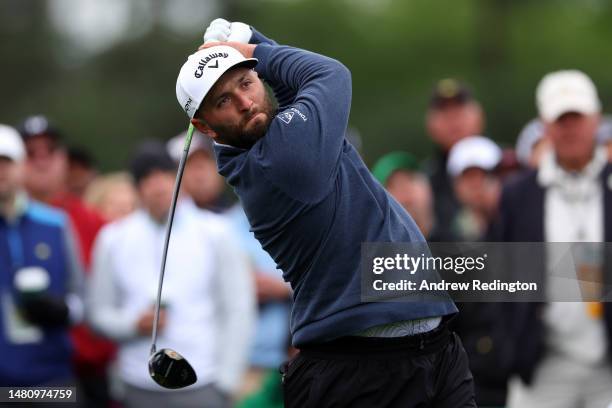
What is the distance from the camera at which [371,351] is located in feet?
17.7

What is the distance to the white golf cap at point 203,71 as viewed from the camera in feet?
17.3

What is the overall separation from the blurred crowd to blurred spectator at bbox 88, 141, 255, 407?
1 centimetres

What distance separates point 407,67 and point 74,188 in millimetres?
22060

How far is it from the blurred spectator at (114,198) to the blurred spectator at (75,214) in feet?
4.08

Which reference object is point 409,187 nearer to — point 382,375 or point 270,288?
point 270,288

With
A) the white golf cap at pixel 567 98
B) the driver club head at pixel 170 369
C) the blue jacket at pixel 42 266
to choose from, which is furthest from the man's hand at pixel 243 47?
the blue jacket at pixel 42 266

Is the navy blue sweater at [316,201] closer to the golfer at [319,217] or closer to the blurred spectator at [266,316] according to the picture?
the golfer at [319,217]

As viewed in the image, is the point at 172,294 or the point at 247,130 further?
the point at 172,294

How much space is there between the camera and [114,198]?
11.7m

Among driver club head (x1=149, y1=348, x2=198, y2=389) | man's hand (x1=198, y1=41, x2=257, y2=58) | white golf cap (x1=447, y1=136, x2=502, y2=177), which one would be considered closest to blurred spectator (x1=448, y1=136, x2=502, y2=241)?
white golf cap (x1=447, y1=136, x2=502, y2=177)

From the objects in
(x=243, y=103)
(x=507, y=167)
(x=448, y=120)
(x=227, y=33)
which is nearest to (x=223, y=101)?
(x=243, y=103)

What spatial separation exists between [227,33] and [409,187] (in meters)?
3.08

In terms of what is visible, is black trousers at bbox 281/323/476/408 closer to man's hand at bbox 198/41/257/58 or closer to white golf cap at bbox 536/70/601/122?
man's hand at bbox 198/41/257/58

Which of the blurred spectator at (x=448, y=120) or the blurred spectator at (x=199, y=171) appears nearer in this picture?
the blurred spectator at (x=199, y=171)
